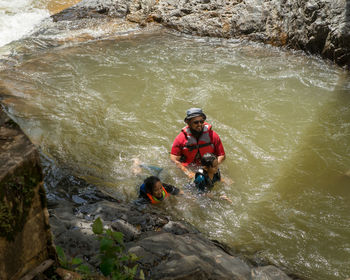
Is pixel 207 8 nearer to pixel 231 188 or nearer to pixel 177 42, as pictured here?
pixel 177 42

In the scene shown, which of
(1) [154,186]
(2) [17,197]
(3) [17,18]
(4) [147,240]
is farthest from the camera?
(3) [17,18]

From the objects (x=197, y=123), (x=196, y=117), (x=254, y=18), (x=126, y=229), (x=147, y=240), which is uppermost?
(x=254, y=18)

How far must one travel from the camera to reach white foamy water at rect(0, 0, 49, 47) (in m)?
12.5

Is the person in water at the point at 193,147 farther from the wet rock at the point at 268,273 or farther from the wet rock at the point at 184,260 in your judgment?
the wet rock at the point at 268,273

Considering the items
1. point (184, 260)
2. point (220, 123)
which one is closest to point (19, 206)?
point (184, 260)

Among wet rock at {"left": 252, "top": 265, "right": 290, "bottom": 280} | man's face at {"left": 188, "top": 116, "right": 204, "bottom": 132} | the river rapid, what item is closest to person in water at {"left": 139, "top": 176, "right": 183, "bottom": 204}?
the river rapid

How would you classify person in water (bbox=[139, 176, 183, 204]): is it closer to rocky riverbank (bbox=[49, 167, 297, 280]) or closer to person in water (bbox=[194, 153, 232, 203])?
rocky riverbank (bbox=[49, 167, 297, 280])

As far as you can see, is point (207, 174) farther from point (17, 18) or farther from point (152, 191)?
point (17, 18)

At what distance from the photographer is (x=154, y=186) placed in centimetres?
514

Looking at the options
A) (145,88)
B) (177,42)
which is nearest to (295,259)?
(145,88)

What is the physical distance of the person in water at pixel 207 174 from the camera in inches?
217

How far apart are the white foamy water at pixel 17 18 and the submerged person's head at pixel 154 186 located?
9289 millimetres

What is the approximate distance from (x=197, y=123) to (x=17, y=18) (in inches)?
442

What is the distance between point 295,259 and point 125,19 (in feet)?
36.4
